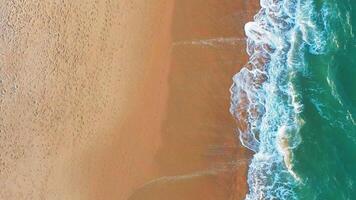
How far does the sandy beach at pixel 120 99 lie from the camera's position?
46.0 ft

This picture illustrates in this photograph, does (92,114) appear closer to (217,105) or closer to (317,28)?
(217,105)

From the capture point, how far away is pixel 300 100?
14.6 m

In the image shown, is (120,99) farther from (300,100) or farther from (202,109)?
(300,100)

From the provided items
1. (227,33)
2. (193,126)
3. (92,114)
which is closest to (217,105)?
(193,126)

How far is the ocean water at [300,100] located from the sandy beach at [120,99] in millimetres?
459

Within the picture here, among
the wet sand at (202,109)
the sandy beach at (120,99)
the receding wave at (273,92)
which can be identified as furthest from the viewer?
the receding wave at (273,92)

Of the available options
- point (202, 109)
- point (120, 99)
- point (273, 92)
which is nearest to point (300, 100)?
point (273, 92)

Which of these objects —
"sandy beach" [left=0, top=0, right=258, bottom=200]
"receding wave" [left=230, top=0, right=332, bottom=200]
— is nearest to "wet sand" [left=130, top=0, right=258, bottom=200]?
"sandy beach" [left=0, top=0, right=258, bottom=200]

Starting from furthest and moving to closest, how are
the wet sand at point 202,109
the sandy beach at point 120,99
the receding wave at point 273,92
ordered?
the receding wave at point 273,92, the sandy beach at point 120,99, the wet sand at point 202,109

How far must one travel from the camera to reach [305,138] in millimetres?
14375

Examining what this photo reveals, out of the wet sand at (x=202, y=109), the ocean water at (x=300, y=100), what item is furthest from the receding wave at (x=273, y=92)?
the wet sand at (x=202, y=109)

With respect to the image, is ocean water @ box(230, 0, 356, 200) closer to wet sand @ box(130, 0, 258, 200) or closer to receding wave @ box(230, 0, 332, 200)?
receding wave @ box(230, 0, 332, 200)

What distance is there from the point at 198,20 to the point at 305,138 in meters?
4.17

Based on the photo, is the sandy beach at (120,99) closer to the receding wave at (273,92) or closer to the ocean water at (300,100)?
the receding wave at (273,92)
